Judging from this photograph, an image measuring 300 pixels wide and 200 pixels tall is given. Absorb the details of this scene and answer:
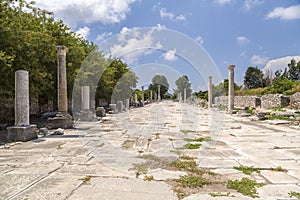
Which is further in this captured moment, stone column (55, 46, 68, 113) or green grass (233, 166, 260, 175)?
stone column (55, 46, 68, 113)

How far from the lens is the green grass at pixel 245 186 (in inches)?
130

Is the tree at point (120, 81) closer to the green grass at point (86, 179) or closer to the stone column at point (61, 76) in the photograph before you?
the stone column at point (61, 76)

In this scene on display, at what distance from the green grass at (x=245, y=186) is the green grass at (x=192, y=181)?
1.19 ft

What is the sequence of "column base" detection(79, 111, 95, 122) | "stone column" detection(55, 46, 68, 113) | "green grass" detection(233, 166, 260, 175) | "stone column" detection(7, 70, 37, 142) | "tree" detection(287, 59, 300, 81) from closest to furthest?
1. "green grass" detection(233, 166, 260, 175)
2. "stone column" detection(7, 70, 37, 142)
3. "stone column" detection(55, 46, 68, 113)
4. "column base" detection(79, 111, 95, 122)
5. "tree" detection(287, 59, 300, 81)

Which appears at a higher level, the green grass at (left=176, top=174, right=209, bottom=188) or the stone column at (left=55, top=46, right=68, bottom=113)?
the stone column at (left=55, top=46, right=68, bottom=113)

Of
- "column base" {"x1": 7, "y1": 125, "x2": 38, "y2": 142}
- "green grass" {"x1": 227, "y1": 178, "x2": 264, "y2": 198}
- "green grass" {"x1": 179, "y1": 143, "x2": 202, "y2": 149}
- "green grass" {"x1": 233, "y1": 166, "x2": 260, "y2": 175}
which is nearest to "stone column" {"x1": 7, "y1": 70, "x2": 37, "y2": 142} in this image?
"column base" {"x1": 7, "y1": 125, "x2": 38, "y2": 142}

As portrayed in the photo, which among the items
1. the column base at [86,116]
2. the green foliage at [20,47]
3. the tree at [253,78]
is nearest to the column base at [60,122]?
the green foliage at [20,47]

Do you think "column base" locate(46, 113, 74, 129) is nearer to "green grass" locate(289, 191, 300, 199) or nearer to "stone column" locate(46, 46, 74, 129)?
"stone column" locate(46, 46, 74, 129)

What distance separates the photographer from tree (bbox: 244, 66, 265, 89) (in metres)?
43.8

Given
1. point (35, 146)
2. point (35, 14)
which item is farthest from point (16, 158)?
point (35, 14)

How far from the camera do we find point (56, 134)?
29.5ft

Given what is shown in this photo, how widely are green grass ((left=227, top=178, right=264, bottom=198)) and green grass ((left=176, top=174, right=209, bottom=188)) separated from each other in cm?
36

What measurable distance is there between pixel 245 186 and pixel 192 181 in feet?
2.40

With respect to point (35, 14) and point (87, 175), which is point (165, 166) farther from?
point (35, 14)
